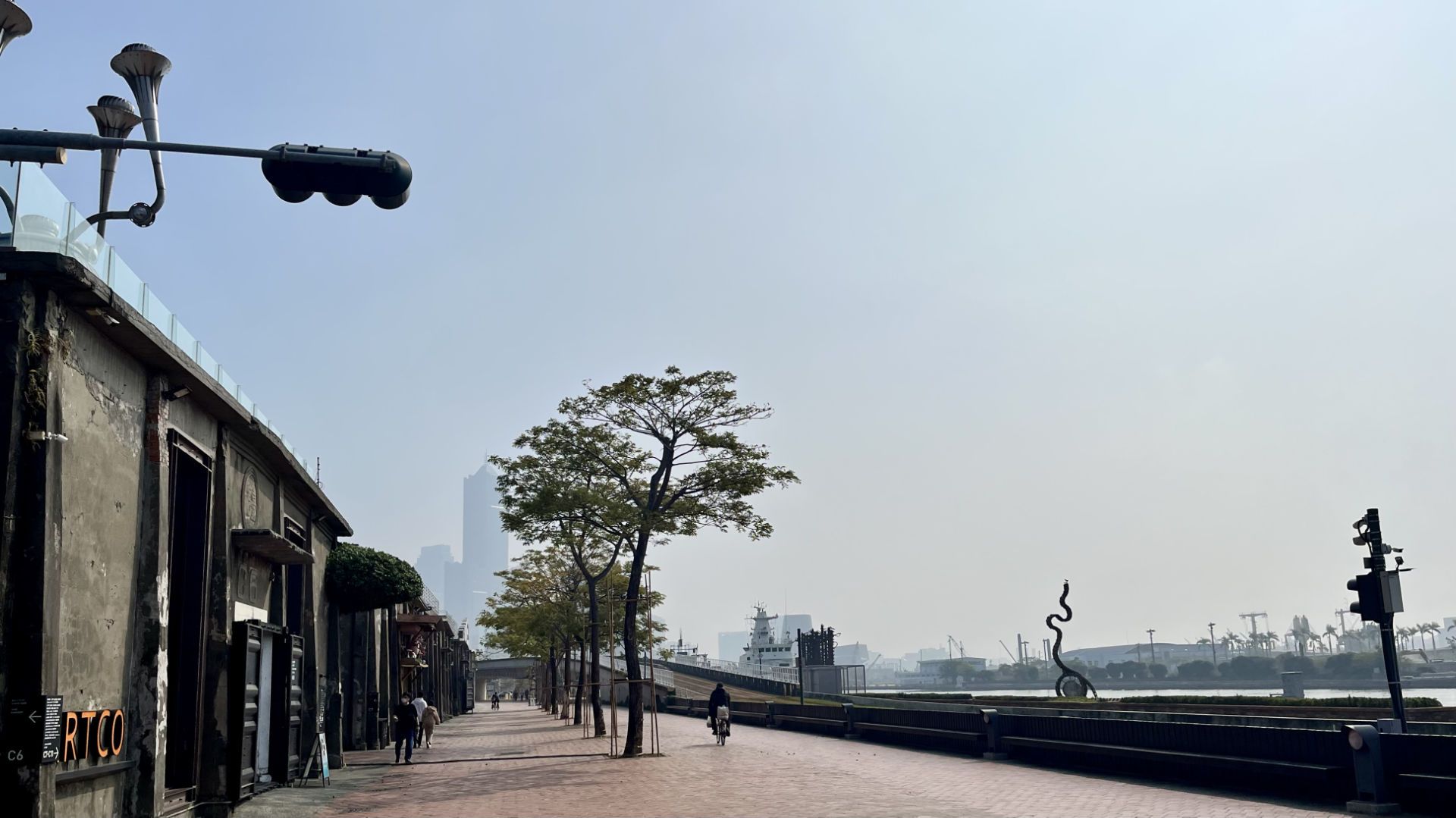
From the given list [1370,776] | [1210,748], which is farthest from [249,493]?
[1370,776]

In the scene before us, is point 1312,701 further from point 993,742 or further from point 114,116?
point 114,116

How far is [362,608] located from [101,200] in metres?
13.8

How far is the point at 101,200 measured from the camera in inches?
613

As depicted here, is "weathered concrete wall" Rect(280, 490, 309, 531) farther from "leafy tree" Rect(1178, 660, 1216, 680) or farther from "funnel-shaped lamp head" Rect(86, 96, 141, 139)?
"leafy tree" Rect(1178, 660, 1216, 680)

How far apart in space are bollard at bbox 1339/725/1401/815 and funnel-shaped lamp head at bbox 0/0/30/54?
1560cm

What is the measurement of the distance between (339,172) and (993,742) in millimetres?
18732

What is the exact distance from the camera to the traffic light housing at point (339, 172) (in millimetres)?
7766

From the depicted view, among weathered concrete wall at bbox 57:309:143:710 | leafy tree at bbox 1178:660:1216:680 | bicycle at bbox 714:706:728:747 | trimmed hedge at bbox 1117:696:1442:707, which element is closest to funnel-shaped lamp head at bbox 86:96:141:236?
weathered concrete wall at bbox 57:309:143:710

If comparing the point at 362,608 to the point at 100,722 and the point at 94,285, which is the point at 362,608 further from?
the point at 94,285

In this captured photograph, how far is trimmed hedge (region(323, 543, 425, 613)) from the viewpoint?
25875 millimetres

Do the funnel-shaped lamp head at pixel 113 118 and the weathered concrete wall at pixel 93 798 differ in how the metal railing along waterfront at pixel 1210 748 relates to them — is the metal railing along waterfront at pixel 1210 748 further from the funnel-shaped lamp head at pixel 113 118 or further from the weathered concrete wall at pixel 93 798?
the funnel-shaped lamp head at pixel 113 118

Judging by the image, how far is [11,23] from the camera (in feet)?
28.8

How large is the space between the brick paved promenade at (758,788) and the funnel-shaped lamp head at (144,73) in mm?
10447

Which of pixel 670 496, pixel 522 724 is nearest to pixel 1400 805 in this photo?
pixel 670 496
